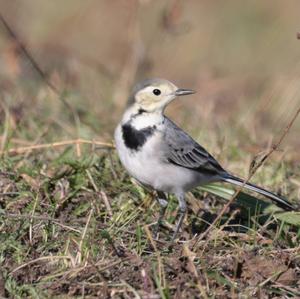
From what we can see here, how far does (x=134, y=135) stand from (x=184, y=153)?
1.52ft

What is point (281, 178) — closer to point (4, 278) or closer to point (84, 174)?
point (84, 174)

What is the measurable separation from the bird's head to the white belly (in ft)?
0.79

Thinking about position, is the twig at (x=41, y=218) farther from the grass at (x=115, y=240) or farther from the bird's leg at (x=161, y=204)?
the bird's leg at (x=161, y=204)

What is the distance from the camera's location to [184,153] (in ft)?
20.9

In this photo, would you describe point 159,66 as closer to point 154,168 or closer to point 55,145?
point 55,145

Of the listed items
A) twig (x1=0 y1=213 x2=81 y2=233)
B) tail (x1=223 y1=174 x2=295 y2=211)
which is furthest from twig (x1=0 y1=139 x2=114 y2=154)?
twig (x1=0 y1=213 x2=81 y2=233)

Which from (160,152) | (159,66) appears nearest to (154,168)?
(160,152)

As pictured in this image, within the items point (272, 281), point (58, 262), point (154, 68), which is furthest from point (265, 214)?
point (154, 68)

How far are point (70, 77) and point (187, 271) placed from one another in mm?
5752

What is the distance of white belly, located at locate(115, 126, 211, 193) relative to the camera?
19.9ft

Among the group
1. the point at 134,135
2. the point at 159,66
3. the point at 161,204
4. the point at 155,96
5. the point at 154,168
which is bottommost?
the point at 159,66

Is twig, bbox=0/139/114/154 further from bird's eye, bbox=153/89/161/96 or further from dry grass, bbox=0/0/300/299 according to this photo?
bird's eye, bbox=153/89/161/96

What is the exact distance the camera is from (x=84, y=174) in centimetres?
685

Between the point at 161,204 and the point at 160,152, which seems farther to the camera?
the point at 161,204
